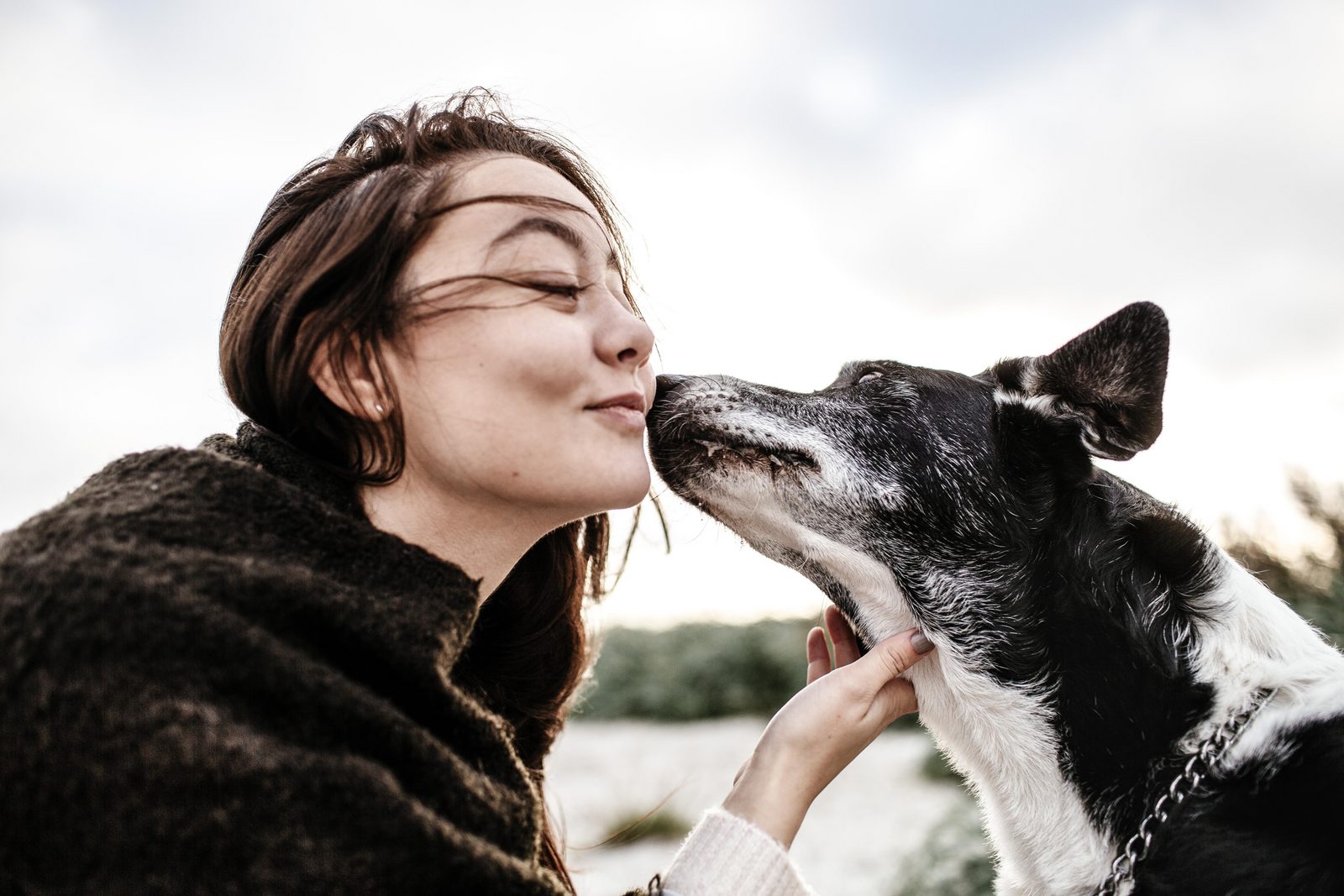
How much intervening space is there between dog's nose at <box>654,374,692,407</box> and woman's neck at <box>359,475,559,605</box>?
0.75 metres

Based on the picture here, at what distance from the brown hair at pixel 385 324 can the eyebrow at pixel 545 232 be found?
0.16 m

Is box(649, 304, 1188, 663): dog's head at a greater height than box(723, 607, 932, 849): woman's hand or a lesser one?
greater

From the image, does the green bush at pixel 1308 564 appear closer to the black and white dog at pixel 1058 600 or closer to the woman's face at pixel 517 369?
the black and white dog at pixel 1058 600

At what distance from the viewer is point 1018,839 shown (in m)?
2.48

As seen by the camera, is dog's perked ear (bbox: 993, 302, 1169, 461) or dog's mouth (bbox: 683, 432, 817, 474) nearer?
dog's perked ear (bbox: 993, 302, 1169, 461)

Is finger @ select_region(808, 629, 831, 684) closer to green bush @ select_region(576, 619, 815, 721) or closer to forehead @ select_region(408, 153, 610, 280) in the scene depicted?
forehead @ select_region(408, 153, 610, 280)

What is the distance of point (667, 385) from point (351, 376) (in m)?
1.10

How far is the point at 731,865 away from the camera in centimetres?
204

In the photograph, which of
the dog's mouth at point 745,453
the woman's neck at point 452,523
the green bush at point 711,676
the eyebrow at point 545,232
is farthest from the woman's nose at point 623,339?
the green bush at point 711,676

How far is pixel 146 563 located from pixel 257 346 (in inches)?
30.5

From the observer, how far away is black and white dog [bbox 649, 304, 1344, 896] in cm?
215

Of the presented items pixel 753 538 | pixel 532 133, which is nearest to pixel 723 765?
pixel 753 538

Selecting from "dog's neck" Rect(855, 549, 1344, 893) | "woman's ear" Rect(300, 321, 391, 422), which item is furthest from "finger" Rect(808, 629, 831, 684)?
"woman's ear" Rect(300, 321, 391, 422)

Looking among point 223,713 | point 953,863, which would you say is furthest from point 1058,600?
point 953,863
